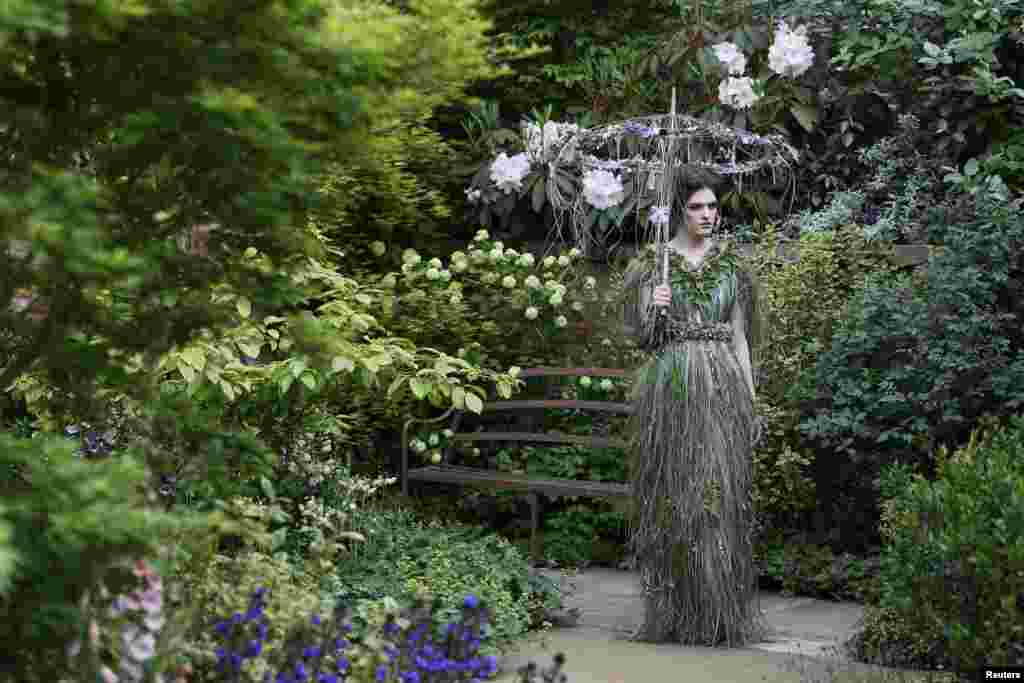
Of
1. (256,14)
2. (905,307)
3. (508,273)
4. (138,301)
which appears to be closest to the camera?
(256,14)

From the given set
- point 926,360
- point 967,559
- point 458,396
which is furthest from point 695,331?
point 967,559

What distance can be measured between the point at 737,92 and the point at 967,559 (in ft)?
13.3

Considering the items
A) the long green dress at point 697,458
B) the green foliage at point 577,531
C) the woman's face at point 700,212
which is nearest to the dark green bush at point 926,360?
the long green dress at point 697,458

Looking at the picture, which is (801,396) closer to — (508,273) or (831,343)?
(831,343)

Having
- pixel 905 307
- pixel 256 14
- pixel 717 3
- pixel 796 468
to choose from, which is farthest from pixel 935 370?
pixel 256 14

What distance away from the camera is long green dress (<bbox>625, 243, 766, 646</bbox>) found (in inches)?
238

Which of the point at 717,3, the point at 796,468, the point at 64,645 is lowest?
the point at 64,645

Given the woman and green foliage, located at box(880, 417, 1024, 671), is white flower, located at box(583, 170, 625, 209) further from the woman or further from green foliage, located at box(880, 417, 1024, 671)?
green foliage, located at box(880, 417, 1024, 671)

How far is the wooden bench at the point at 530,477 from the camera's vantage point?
7.86m

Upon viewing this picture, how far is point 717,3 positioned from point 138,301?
710 centimetres

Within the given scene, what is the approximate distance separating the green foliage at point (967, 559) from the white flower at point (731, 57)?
3.79 metres

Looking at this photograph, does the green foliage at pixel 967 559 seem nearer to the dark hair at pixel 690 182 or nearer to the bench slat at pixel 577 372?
the dark hair at pixel 690 182

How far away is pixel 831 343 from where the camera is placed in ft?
25.3

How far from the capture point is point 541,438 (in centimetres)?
829
